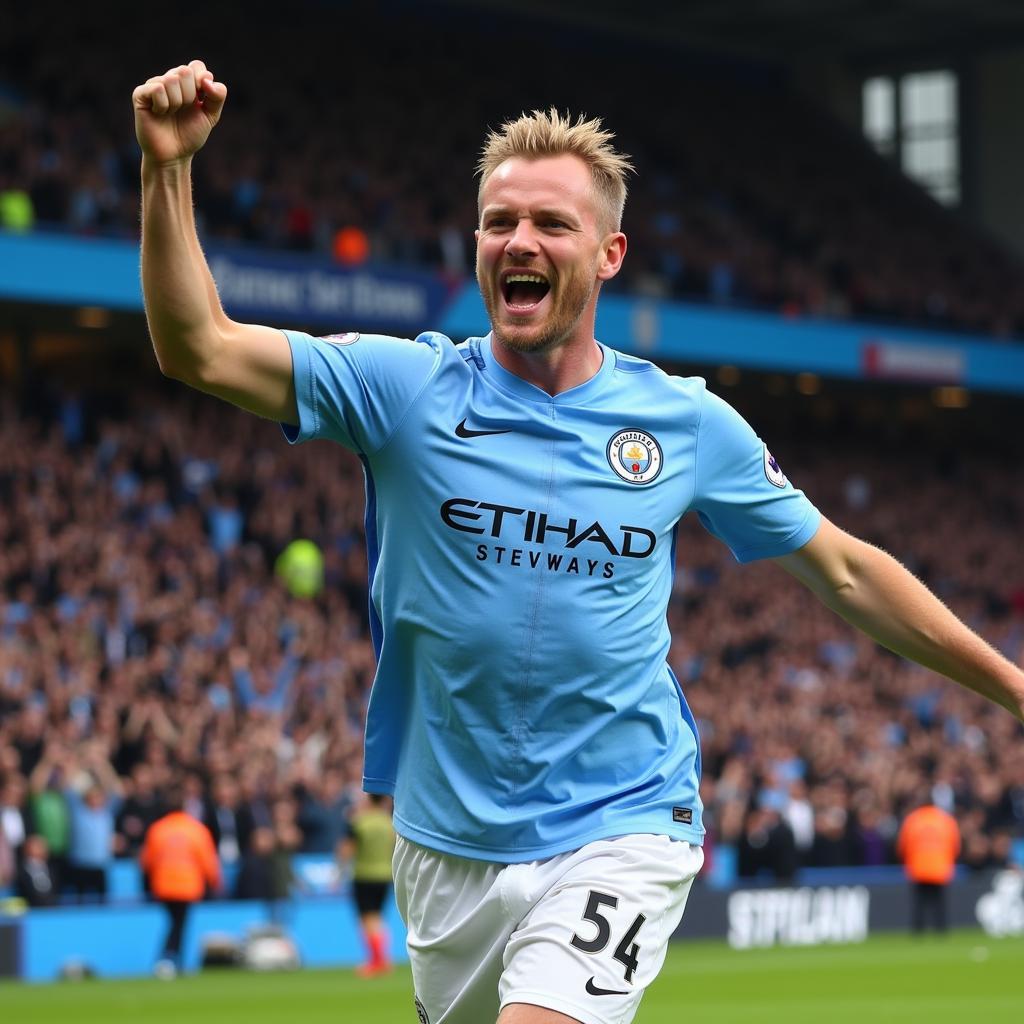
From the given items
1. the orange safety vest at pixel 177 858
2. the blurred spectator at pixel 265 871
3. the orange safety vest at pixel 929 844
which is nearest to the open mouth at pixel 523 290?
the orange safety vest at pixel 177 858

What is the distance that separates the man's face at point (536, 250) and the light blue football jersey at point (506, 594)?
7.6 inches

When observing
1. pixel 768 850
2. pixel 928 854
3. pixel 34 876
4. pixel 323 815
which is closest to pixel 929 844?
pixel 928 854

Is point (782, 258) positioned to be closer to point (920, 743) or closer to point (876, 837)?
point (920, 743)

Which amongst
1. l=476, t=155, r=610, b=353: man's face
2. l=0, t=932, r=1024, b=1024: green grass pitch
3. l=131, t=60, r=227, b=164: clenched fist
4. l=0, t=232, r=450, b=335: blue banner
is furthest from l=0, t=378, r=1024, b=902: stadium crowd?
l=131, t=60, r=227, b=164: clenched fist

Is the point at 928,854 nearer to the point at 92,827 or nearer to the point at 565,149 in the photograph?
the point at 92,827

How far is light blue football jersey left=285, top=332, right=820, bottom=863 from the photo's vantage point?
15.2 ft

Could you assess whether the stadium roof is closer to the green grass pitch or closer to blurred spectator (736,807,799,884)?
blurred spectator (736,807,799,884)

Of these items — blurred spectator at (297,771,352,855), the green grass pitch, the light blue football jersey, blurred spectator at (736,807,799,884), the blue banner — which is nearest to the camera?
the light blue football jersey

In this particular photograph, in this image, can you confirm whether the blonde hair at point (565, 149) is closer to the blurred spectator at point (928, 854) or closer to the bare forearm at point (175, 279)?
the bare forearm at point (175, 279)

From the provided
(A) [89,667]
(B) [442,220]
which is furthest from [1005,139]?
(A) [89,667]

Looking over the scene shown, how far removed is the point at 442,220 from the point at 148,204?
28168 mm

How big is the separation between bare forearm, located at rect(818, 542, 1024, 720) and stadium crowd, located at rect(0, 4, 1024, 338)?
72.4ft

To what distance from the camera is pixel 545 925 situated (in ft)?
15.1

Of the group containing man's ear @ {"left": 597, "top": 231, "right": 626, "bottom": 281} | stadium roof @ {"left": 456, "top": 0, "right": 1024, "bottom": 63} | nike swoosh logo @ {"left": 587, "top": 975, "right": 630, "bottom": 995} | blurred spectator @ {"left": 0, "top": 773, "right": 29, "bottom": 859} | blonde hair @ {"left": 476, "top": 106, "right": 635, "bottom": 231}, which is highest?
stadium roof @ {"left": 456, "top": 0, "right": 1024, "bottom": 63}
